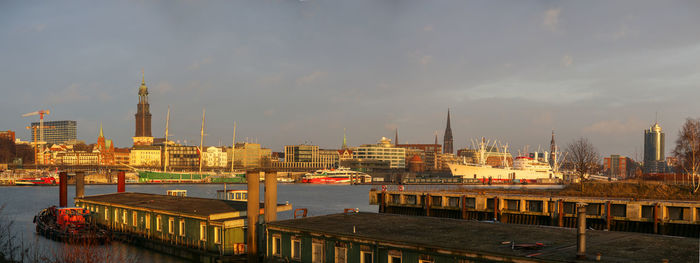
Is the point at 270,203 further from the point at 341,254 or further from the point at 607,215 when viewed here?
the point at 607,215

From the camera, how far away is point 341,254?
22.1 metres

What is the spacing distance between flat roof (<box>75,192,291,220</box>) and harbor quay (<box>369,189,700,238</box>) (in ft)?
48.8

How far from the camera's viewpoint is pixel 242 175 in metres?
191

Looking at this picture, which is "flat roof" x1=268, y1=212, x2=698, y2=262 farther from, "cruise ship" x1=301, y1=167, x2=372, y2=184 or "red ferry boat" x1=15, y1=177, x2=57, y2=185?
"cruise ship" x1=301, y1=167, x2=372, y2=184

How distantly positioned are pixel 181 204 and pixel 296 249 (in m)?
16.0

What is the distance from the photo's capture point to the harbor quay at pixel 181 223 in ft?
98.0

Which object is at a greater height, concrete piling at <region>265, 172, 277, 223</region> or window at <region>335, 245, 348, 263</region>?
concrete piling at <region>265, 172, 277, 223</region>

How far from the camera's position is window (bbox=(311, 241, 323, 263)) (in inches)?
903

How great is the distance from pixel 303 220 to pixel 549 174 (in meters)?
172

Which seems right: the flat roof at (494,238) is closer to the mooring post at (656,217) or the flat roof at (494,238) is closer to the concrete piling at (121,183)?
the mooring post at (656,217)

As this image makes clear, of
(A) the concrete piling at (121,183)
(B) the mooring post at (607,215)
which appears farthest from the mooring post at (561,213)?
(A) the concrete piling at (121,183)

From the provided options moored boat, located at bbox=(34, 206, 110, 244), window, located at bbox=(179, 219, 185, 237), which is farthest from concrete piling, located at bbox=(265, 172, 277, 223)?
moored boat, located at bbox=(34, 206, 110, 244)

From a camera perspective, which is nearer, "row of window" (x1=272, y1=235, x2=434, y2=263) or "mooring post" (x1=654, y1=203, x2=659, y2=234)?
"row of window" (x1=272, y1=235, x2=434, y2=263)

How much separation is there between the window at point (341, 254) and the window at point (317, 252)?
90cm
